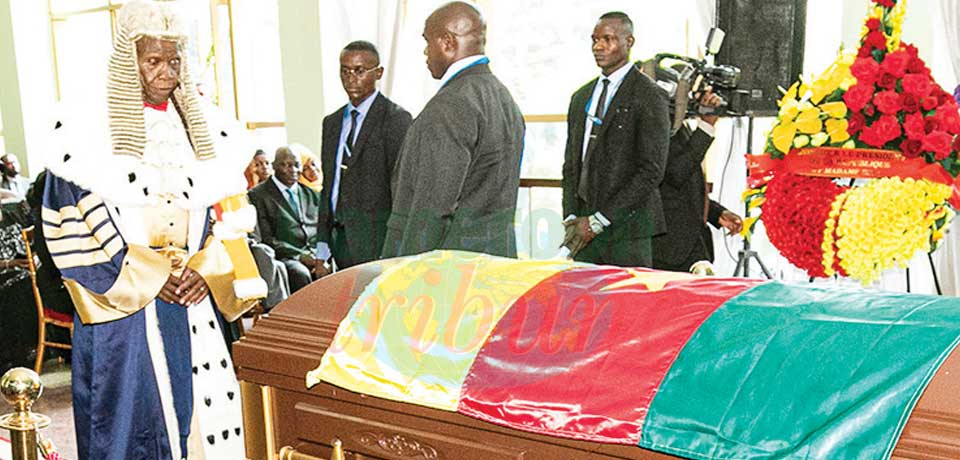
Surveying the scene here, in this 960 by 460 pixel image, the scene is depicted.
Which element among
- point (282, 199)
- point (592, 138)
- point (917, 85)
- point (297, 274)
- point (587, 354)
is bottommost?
point (297, 274)

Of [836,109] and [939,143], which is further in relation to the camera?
[836,109]

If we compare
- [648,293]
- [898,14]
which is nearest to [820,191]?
[898,14]

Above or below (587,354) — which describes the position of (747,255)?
below

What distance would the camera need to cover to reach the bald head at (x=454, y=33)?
284 cm

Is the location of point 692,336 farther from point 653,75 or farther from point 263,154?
point 263,154

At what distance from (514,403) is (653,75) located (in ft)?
9.16

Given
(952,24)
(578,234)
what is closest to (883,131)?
(578,234)

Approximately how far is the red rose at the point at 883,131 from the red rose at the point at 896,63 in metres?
0.09

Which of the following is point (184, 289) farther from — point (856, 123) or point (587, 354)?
point (856, 123)

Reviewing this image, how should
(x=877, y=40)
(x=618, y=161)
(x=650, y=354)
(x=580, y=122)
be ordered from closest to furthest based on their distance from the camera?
(x=650, y=354) → (x=877, y=40) → (x=618, y=161) → (x=580, y=122)

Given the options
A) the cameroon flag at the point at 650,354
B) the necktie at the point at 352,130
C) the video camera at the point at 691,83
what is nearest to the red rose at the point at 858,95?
the cameroon flag at the point at 650,354

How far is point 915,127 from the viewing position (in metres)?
1.83

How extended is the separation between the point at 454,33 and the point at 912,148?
1421mm

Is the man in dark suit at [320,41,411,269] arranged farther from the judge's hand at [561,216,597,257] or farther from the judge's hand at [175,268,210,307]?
the judge's hand at [175,268,210,307]
